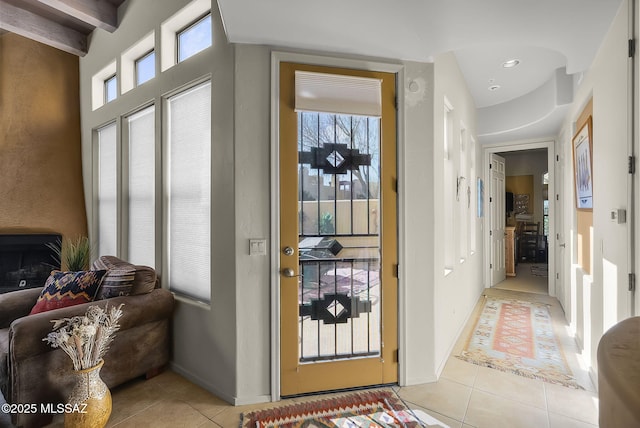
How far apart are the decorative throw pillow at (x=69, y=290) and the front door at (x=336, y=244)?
1.58 metres

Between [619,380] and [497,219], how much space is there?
6074mm

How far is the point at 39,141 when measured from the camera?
367cm

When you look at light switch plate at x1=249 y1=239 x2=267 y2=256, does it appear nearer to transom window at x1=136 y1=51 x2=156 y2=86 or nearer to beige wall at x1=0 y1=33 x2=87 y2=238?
transom window at x1=136 y1=51 x2=156 y2=86

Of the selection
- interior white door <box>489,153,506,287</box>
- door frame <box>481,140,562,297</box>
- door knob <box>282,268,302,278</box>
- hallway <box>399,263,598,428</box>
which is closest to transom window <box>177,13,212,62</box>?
door knob <box>282,268,302,278</box>

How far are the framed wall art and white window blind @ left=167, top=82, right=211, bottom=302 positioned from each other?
10.2 ft

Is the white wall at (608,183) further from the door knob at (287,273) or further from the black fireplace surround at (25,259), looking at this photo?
the black fireplace surround at (25,259)

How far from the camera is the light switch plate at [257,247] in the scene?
2.13m

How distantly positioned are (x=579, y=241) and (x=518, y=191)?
588 centimetres

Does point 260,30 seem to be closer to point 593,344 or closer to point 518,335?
point 593,344

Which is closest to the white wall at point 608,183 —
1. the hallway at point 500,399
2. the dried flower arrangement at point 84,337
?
the hallway at point 500,399

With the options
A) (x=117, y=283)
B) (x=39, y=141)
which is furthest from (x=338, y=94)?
(x=39, y=141)

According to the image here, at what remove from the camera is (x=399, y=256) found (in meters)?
2.35

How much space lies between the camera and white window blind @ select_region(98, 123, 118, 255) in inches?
140

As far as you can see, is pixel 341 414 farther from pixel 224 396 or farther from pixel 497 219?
pixel 497 219
